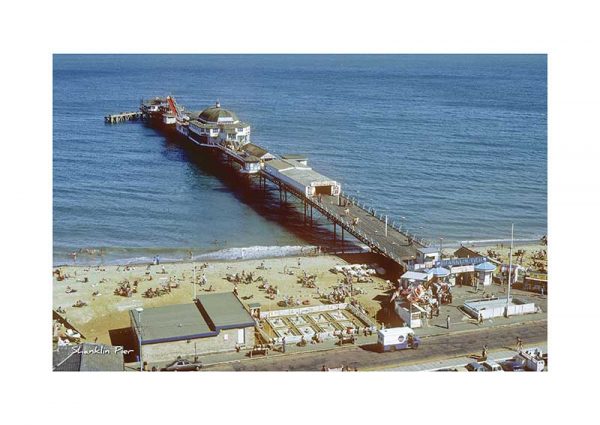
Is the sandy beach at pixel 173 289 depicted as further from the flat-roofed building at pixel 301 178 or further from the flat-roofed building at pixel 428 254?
the flat-roofed building at pixel 301 178

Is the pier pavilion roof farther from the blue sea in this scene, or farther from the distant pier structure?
the blue sea

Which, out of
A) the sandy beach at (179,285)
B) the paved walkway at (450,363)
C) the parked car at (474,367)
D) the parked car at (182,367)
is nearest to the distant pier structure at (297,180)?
the sandy beach at (179,285)

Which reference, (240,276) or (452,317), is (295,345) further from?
(240,276)

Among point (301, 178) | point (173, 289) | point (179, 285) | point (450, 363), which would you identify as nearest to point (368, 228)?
point (301, 178)

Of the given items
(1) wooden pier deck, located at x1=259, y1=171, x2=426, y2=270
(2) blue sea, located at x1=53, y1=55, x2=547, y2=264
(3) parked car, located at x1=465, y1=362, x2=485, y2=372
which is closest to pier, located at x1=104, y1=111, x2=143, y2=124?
(2) blue sea, located at x1=53, y1=55, x2=547, y2=264

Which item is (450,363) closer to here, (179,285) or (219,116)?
(179,285)

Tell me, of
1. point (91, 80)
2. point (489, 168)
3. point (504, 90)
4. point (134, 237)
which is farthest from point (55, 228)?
point (91, 80)
